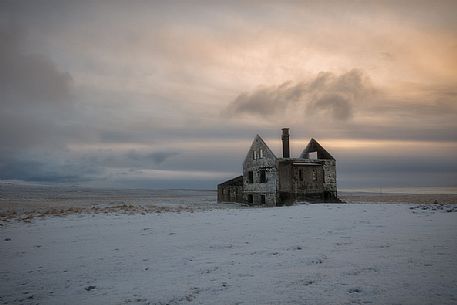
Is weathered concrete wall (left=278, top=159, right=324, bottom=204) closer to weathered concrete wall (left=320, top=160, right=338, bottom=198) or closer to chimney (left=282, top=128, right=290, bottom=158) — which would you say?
weathered concrete wall (left=320, top=160, right=338, bottom=198)

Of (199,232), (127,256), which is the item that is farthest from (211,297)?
(199,232)

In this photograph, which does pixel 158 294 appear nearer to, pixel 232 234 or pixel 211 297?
pixel 211 297

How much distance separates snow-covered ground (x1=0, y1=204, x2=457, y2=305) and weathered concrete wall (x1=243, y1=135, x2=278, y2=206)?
21512 mm

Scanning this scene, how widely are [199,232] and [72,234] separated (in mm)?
5278

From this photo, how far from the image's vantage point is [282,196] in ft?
111

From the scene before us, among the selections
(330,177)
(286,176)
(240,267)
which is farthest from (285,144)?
(240,267)

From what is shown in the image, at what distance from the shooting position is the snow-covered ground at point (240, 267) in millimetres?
5461

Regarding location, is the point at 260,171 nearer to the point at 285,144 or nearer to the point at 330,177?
the point at 285,144

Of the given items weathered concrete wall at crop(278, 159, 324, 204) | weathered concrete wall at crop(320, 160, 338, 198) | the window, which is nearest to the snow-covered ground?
weathered concrete wall at crop(278, 159, 324, 204)

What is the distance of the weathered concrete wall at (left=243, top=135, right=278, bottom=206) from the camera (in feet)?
112

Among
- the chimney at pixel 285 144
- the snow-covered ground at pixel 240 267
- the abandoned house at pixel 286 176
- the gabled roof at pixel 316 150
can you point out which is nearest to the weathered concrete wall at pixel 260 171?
the abandoned house at pixel 286 176

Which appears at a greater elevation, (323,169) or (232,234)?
(323,169)

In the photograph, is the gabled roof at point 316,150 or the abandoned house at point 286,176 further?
the gabled roof at point 316,150

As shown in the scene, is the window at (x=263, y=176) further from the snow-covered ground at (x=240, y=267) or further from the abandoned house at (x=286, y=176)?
the snow-covered ground at (x=240, y=267)
